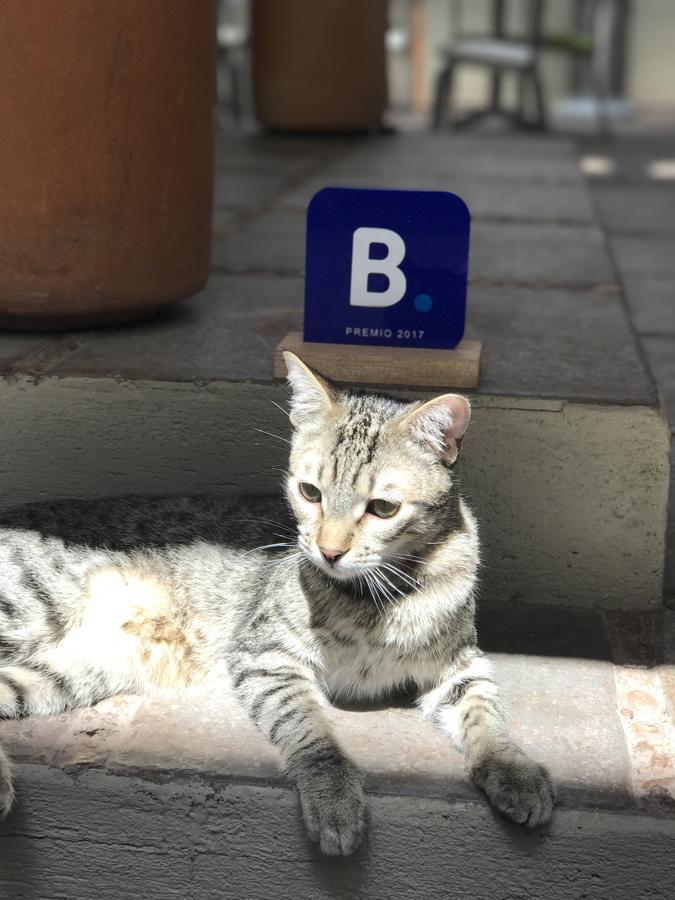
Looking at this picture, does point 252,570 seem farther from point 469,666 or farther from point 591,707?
point 591,707

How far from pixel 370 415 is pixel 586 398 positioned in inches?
20.2

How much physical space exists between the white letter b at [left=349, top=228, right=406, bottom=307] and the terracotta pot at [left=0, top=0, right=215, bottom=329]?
52 cm

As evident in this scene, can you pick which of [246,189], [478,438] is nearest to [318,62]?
[246,189]

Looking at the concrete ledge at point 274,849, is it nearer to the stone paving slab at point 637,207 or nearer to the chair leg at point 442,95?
the stone paving slab at point 637,207

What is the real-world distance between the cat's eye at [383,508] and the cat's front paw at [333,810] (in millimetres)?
455

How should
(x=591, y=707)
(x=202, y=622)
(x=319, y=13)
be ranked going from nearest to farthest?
(x=591, y=707) → (x=202, y=622) → (x=319, y=13)

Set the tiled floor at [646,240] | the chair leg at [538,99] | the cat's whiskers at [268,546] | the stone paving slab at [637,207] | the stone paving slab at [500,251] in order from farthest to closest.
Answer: the chair leg at [538,99], the stone paving slab at [637,207], the tiled floor at [646,240], the stone paving slab at [500,251], the cat's whiskers at [268,546]

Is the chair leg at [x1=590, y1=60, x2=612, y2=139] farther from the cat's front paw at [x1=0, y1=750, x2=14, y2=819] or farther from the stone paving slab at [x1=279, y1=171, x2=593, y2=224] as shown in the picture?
the cat's front paw at [x1=0, y1=750, x2=14, y2=819]

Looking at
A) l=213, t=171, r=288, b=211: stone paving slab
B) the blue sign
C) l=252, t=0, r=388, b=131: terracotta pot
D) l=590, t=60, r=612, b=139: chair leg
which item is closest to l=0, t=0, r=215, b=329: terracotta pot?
the blue sign

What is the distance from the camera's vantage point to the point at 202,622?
7.48 ft

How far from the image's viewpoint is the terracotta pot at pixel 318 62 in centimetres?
632

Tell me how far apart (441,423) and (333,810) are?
2.27ft

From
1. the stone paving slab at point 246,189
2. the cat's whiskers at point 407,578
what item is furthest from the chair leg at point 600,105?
the cat's whiskers at point 407,578

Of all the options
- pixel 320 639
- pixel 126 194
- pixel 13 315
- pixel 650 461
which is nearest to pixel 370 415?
pixel 320 639
